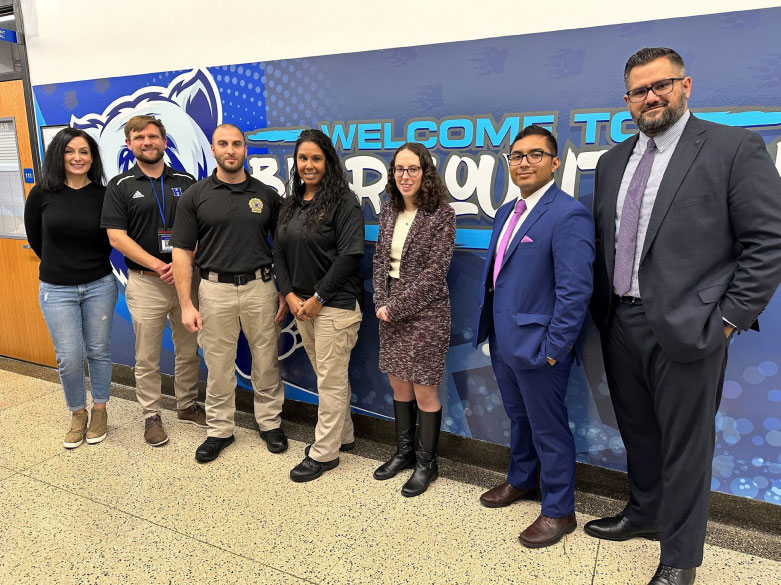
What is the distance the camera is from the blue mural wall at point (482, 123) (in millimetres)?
2053

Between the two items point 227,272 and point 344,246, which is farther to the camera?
point 227,272

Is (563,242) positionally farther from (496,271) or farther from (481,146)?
(481,146)

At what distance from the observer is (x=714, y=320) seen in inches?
65.8

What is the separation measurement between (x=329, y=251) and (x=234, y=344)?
2.68 feet

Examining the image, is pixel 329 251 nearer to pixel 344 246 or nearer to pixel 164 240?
pixel 344 246

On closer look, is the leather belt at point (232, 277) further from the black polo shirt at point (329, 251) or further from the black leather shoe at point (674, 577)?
the black leather shoe at point (674, 577)

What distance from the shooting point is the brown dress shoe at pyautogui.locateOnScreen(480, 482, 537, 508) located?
2441 millimetres

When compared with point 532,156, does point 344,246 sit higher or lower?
lower

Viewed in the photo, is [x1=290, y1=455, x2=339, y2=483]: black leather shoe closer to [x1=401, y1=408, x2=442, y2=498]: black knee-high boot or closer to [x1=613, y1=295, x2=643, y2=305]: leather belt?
[x1=401, y1=408, x2=442, y2=498]: black knee-high boot

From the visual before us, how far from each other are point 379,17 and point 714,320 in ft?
6.70

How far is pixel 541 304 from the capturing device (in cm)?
203

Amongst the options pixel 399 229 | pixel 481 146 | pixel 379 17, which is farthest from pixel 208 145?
pixel 481 146

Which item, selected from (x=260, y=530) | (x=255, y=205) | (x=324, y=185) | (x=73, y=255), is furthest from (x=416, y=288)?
(x=73, y=255)

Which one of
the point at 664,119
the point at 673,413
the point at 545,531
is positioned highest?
the point at 664,119
